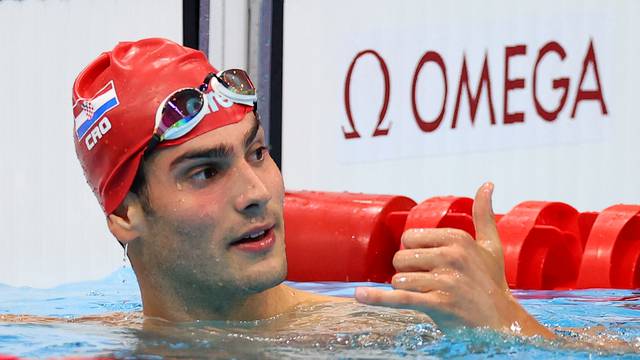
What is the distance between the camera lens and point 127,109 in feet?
8.70

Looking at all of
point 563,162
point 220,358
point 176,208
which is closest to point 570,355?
point 220,358

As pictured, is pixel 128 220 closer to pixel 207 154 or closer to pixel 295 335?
pixel 207 154

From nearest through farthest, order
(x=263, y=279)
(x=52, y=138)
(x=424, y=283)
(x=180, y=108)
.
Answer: (x=424, y=283) < (x=263, y=279) < (x=180, y=108) < (x=52, y=138)

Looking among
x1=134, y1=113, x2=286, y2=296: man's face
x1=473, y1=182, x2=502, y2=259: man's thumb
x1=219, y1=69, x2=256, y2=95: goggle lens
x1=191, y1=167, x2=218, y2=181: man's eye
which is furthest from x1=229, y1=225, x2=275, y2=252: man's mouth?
x1=473, y1=182, x2=502, y2=259: man's thumb

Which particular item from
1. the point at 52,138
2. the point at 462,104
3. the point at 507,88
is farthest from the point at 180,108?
the point at 52,138

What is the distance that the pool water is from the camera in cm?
217

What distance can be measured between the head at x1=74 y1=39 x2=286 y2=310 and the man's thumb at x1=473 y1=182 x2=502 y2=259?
0.52 metres

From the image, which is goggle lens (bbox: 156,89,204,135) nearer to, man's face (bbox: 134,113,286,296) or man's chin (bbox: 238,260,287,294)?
man's face (bbox: 134,113,286,296)

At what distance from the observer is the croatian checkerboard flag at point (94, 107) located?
8.82ft

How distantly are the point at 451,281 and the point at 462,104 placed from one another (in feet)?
11.6

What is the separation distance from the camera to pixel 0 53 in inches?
283

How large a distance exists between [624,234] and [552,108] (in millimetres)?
1085

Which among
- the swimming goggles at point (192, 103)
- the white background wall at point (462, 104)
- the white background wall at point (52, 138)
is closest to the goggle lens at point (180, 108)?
the swimming goggles at point (192, 103)

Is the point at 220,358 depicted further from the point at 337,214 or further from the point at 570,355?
the point at 337,214
